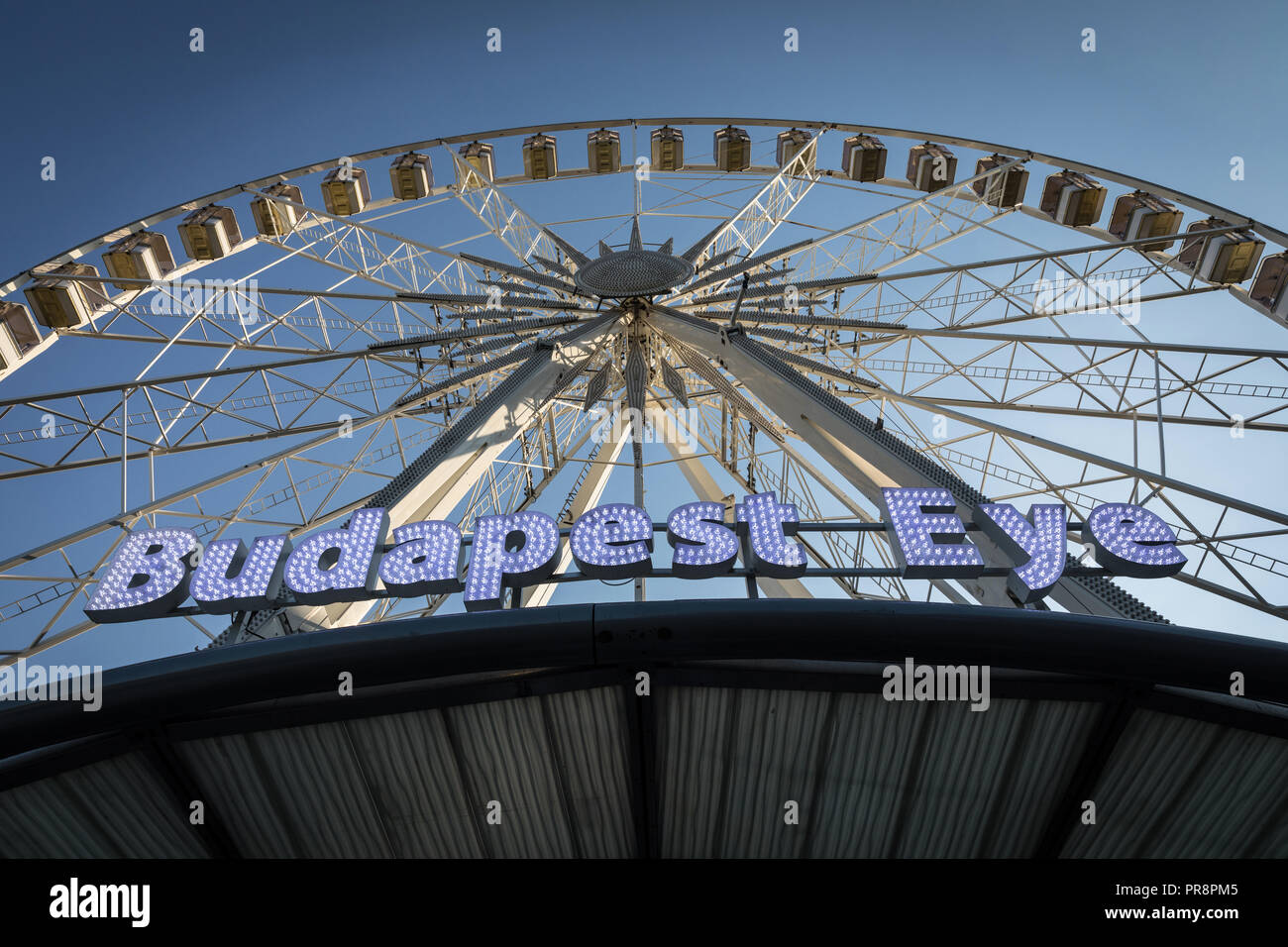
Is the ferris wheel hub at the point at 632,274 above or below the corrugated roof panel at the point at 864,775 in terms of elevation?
above

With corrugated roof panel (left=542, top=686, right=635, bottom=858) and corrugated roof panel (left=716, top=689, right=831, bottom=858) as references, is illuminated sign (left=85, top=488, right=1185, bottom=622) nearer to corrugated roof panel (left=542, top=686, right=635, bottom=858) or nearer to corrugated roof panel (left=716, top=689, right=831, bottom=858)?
corrugated roof panel (left=542, top=686, right=635, bottom=858)

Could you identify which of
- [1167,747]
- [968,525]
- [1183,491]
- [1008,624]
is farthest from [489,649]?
[1183,491]

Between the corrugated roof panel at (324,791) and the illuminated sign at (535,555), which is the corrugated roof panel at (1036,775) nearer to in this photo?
the illuminated sign at (535,555)

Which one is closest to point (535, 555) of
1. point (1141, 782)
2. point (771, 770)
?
point (771, 770)

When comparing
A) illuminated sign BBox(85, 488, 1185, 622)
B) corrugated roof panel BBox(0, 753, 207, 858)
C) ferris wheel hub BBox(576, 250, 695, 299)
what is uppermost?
ferris wheel hub BBox(576, 250, 695, 299)

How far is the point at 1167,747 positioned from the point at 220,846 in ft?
27.6

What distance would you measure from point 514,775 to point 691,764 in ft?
5.25

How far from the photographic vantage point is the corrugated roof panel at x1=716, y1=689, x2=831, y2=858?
6.82 m

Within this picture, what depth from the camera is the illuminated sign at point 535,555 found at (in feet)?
28.5

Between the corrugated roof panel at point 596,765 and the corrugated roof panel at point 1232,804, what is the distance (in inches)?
194

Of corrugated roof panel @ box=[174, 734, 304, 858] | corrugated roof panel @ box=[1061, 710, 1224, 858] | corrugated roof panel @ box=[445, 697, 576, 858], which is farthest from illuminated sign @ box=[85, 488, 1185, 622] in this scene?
corrugated roof panel @ box=[1061, 710, 1224, 858]

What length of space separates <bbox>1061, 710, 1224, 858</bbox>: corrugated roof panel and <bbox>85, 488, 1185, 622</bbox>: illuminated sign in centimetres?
229

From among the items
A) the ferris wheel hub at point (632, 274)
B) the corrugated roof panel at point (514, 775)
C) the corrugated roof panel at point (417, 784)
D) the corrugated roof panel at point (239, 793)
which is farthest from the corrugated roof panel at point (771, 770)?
the ferris wheel hub at point (632, 274)
